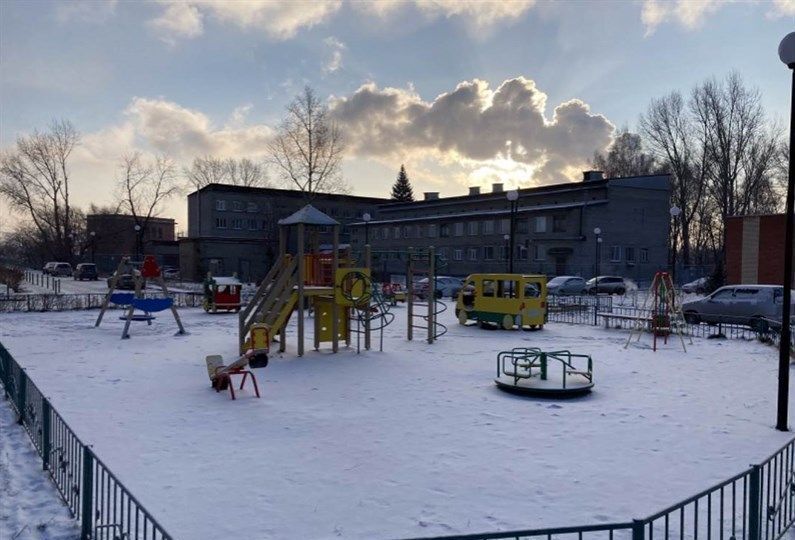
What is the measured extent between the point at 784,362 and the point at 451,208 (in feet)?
192

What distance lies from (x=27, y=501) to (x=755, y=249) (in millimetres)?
35055

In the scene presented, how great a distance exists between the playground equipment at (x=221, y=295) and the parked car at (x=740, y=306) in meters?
19.6

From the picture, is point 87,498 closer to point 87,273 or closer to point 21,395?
point 21,395

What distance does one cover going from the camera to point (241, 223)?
7194 cm

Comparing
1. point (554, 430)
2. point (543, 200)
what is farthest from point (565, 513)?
point (543, 200)

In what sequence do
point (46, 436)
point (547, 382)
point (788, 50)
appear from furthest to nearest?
1. point (547, 382)
2. point (788, 50)
3. point (46, 436)

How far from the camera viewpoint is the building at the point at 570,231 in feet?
162

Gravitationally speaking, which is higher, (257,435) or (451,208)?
(451,208)

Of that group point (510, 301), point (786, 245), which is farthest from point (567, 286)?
point (786, 245)

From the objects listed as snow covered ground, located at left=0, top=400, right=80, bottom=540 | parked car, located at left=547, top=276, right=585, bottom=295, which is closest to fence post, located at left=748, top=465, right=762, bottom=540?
snow covered ground, located at left=0, top=400, right=80, bottom=540

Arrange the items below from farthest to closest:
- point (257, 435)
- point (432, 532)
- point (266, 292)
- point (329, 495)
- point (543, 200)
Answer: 1. point (543, 200)
2. point (266, 292)
3. point (257, 435)
4. point (329, 495)
5. point (432, 532)

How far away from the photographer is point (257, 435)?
27.0 ft

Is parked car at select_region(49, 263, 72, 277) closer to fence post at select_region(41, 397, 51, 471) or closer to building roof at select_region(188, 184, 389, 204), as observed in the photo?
building roof at select_region(188, 184, 389, 204)

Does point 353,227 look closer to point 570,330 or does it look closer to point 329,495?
point 570,330
